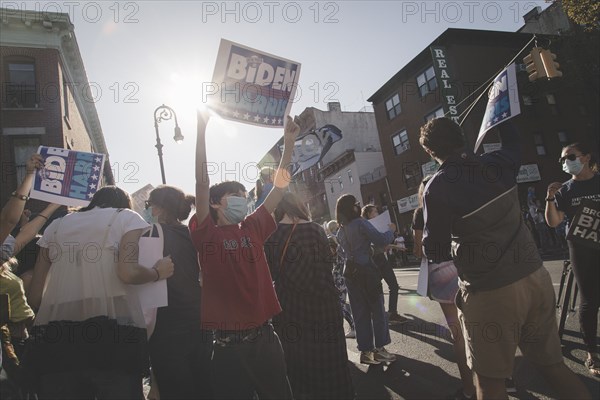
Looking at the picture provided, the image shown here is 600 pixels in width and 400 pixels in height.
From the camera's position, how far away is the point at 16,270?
3432 mm

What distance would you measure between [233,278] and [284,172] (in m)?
0.79

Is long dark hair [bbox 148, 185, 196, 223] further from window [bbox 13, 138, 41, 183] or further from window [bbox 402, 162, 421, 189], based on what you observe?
window [bbox 402, 162, 421, 189]

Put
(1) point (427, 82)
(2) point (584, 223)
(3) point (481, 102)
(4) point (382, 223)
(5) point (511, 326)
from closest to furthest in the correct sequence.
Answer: (5) point (511, 326)
(2) point (584, 223)
(4) point (382, 223)
(3) point (481, 102)
(1) point (427, 82)

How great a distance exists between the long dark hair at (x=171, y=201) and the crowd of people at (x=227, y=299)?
0.14 m

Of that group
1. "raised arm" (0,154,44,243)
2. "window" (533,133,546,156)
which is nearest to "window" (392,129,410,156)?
"window" (533,133,546,156)

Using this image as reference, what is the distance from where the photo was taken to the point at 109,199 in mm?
2592

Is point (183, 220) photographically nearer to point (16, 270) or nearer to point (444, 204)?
point (16, 270)

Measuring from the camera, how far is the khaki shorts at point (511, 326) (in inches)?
86.6

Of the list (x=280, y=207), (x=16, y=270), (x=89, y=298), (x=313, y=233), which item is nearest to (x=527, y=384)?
(x=313, y=233)

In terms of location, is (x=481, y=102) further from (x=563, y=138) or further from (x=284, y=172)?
(x=284, y=172)

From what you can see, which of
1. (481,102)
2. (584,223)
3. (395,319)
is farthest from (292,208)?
(481,102)

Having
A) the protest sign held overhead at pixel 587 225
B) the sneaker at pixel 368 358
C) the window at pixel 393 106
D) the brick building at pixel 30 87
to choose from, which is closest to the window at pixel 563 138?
the window at pixel 393 106

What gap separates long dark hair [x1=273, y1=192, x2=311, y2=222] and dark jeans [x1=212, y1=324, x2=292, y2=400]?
1.15m

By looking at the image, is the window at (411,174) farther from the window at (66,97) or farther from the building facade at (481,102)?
the window at (66,97)
